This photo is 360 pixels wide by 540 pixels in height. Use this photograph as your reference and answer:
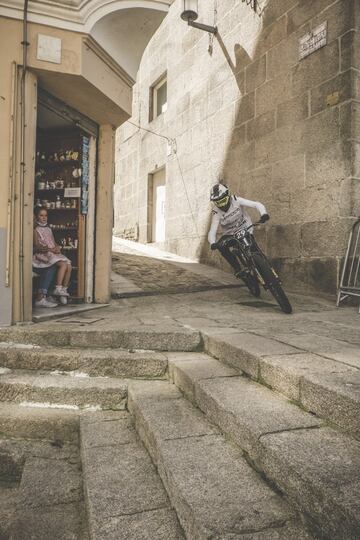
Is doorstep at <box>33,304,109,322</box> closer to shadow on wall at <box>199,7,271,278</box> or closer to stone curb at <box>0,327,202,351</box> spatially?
stone curb at <box>0,327,202,351</box>

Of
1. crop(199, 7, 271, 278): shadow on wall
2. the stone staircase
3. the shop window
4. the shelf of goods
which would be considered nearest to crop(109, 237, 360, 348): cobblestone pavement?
the stone staircase

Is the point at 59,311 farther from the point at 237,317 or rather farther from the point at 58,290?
the point at 237,317

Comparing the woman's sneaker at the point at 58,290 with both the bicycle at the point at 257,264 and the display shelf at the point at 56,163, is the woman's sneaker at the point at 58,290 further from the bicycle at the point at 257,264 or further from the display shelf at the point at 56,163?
the bicycle at the point at 257,264

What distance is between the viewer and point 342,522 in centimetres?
131

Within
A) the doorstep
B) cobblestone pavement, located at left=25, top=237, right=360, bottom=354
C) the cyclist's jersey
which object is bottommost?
the doorstep

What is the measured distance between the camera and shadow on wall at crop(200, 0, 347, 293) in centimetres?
598

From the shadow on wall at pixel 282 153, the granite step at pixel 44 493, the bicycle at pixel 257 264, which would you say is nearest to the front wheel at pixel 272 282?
the bicycle at pixel 257 264

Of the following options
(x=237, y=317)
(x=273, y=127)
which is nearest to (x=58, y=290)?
(x=237, y=317)

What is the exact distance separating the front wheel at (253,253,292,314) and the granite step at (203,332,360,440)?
165cm

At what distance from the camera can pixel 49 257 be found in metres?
5.46

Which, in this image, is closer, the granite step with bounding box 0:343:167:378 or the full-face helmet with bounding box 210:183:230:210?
the granite step with bounding box 0:343:167:378

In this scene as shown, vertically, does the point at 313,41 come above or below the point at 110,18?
above

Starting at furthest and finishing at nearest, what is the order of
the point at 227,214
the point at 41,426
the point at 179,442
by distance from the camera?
1. the point at 227,214
2. the point at 41,426
3. the point at 179,442

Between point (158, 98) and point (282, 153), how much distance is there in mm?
7051
